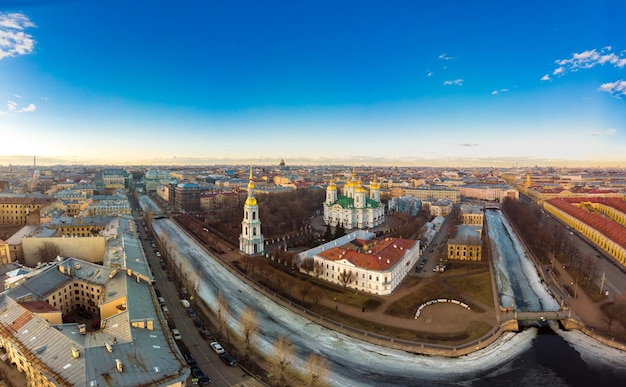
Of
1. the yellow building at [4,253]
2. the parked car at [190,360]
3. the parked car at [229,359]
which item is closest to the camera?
the parked car at [190,360]

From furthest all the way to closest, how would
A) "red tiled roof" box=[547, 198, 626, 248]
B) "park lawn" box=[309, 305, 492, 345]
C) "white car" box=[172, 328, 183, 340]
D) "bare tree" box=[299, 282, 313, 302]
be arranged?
"red tiled roof" box=[547, 198, 626, 248], "bare tree" box=[299, 282, 313, 302], "park lawn" box=[309, 305, 492, 345], "white car" box=[172, 328, 183, 340]

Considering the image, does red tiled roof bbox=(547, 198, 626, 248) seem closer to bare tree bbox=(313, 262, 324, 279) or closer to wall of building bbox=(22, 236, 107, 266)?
bare tree bbox=(313, 262, 324, 279)

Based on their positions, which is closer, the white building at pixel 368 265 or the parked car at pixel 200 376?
the parked car at pixel 200 376

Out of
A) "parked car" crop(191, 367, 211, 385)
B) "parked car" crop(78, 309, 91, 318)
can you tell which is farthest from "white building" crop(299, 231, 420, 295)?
"parked car" crop(78, 309, 91, 318)

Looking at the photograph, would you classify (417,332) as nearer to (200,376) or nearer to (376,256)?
(376,256)

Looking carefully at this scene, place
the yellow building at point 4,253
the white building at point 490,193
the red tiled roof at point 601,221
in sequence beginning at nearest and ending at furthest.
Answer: the yellow building at point 4,253 < the red tiled roof at point 601,221 < the white building at point 490,193

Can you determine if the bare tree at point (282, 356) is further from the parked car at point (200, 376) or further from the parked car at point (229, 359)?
the parked car at point (200, 376)

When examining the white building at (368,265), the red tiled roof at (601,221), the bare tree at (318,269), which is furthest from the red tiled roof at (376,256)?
the red tiled roof at (601,221)
